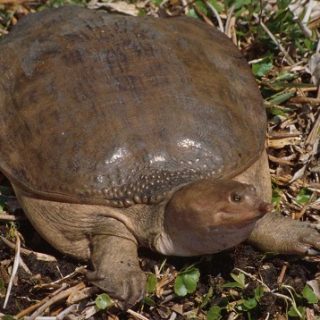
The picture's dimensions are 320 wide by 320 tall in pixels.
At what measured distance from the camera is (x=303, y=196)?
11.2 feet

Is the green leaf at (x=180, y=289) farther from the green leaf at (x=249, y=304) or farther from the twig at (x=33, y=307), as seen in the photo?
the twig at (x=33, y=307)

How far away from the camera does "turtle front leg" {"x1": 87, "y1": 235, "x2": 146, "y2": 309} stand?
2.85 metres

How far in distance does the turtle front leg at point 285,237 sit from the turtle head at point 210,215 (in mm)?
257

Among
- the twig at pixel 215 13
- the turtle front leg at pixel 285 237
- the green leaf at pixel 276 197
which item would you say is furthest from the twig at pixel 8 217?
the twig at pixel 215 13

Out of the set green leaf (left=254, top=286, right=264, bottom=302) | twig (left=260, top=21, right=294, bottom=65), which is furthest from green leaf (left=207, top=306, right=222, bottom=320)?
twig (left=260, top=21, right=294, bottom=65)

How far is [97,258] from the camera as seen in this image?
291cm

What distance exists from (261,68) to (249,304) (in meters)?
1.31

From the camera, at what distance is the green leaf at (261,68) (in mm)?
3729

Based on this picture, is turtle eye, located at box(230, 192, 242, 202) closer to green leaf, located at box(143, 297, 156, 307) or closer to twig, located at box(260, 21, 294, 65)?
green leaf, located at box(143, 297, 156, 307)

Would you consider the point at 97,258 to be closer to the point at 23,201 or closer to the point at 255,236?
the point at 23,201

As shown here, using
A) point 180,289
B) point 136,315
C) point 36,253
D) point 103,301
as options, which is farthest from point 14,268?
point 180,289

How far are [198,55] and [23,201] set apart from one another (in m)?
0.95

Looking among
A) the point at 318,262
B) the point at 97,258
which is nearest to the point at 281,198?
the point at 318,262

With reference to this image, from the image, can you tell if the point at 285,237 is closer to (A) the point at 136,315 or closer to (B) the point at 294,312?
(B) the point at 294,312
